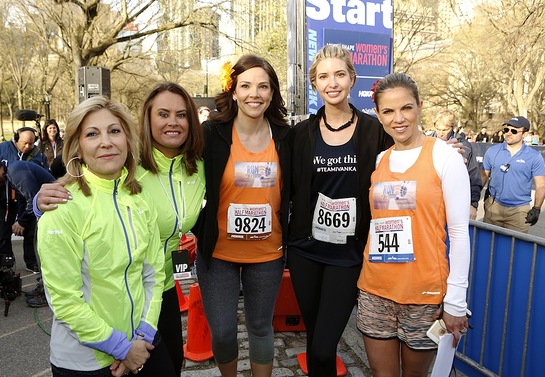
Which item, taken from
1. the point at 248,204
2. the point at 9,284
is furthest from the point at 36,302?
the point at 248,204

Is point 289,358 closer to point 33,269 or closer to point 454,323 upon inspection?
point 454,323

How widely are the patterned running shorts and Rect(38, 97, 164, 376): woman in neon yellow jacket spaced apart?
0.98 meters

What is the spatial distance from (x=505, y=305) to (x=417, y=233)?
129cm

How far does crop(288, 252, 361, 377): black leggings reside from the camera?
97.4 inches

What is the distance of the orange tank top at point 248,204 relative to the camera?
2574 millimetres

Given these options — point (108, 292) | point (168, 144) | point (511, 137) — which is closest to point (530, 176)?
point (511, 137)

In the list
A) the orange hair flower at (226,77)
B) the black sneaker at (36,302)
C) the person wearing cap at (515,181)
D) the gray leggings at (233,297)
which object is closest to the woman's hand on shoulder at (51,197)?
the gray leggings at (233,297)

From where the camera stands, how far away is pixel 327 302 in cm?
249

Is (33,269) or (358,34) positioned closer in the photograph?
(33,269)

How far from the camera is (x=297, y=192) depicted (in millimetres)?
2568

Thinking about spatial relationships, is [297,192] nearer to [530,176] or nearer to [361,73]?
[361,73]

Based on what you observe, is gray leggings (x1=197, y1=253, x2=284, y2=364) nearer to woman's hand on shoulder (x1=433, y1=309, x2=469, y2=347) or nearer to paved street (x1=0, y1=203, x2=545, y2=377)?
paved street (x1=0, y1=203, x2=545, y2=377)

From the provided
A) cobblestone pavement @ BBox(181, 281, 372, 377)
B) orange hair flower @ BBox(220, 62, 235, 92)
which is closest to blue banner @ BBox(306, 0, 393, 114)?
cobblestone pavement @ BBox(181, 281, 372, 377)

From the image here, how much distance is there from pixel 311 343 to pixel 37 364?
233cm
